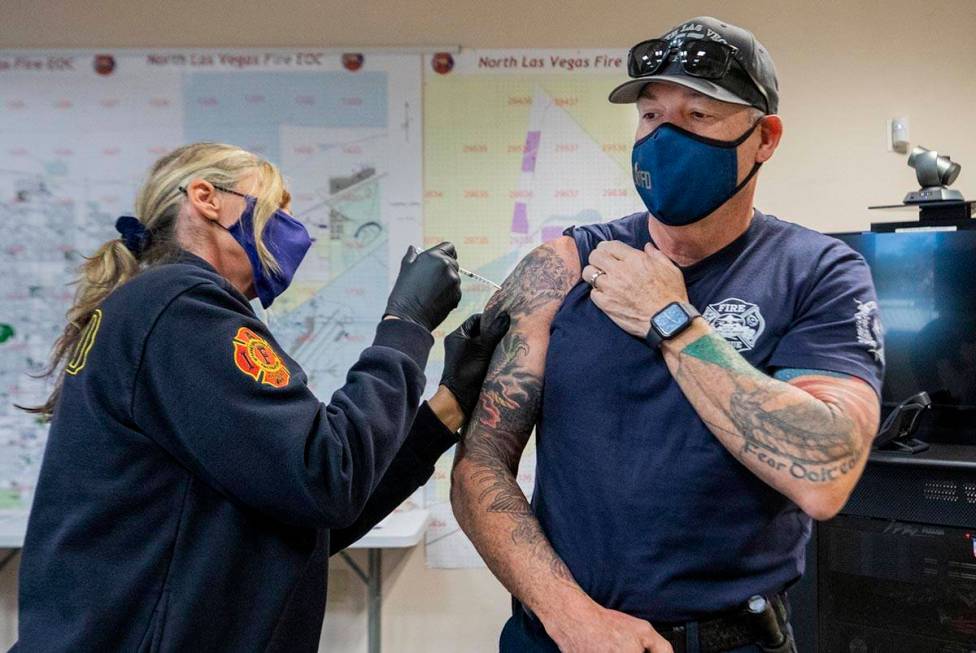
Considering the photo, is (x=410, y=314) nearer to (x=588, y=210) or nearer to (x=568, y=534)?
(x=568, y=534)

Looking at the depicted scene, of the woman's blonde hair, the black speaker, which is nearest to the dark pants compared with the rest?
the woman's blonde hair

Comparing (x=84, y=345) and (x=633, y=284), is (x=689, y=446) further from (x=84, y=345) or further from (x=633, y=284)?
(x=84, y=345)

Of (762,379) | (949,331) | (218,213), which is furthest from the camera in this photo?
(949,331)

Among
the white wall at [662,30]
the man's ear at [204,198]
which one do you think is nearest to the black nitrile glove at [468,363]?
the man's ear at [204,198]

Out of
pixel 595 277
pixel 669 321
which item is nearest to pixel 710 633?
pixel 669 321

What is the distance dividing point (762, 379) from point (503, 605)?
7.39 ft

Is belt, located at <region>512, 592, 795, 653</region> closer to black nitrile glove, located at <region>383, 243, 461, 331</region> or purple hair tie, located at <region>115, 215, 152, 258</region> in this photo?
black nitrile glove, located at <region>383, 243, 461, 331</region>

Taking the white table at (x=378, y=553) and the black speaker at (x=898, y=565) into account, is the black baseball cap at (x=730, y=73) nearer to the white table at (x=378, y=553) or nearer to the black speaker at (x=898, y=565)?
the black speaker at (x=898, y=565)

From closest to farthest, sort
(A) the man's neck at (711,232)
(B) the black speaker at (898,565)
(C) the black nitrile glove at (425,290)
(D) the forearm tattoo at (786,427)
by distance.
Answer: (D) the forearm tattoo at (786,427), (A) the man's neck at (711,232), (C) the black nitrile glove at (425,290), (B) the black speaker at (898,565)

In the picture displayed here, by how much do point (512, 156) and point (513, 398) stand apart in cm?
189

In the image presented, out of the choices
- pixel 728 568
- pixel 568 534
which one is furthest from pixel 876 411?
pixel 568 534

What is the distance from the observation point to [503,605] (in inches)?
122

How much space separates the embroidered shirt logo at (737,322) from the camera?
1.17m

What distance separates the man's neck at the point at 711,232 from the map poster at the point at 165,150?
1.86 meters
